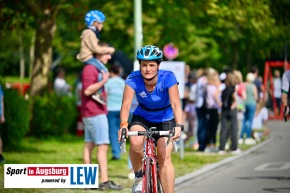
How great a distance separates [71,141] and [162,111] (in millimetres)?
16120

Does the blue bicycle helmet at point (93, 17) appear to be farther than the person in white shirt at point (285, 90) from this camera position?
No

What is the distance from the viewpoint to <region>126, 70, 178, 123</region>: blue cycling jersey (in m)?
10.4

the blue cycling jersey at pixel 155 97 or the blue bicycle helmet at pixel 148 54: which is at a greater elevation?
the blue bicycle helmet at pixel 148 54

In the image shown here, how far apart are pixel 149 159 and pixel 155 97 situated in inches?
28.5

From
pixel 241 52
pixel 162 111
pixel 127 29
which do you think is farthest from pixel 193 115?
pixel 241 52

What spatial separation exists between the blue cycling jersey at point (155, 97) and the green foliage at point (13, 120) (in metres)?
12.0

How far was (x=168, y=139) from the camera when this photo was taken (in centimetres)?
997

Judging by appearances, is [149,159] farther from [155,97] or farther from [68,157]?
[68,157]

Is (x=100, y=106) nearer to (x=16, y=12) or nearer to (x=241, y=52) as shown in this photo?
(x=16, y=12)

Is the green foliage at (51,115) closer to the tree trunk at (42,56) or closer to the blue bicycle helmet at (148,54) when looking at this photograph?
the tree trunk at (42,56)

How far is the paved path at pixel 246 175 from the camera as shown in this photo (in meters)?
14.2

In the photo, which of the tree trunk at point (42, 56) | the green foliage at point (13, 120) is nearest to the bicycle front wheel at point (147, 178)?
the green foliage at point (13, 120)

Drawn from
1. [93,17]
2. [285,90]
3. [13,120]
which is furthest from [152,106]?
[13,120]

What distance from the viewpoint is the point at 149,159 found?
10086 mm
